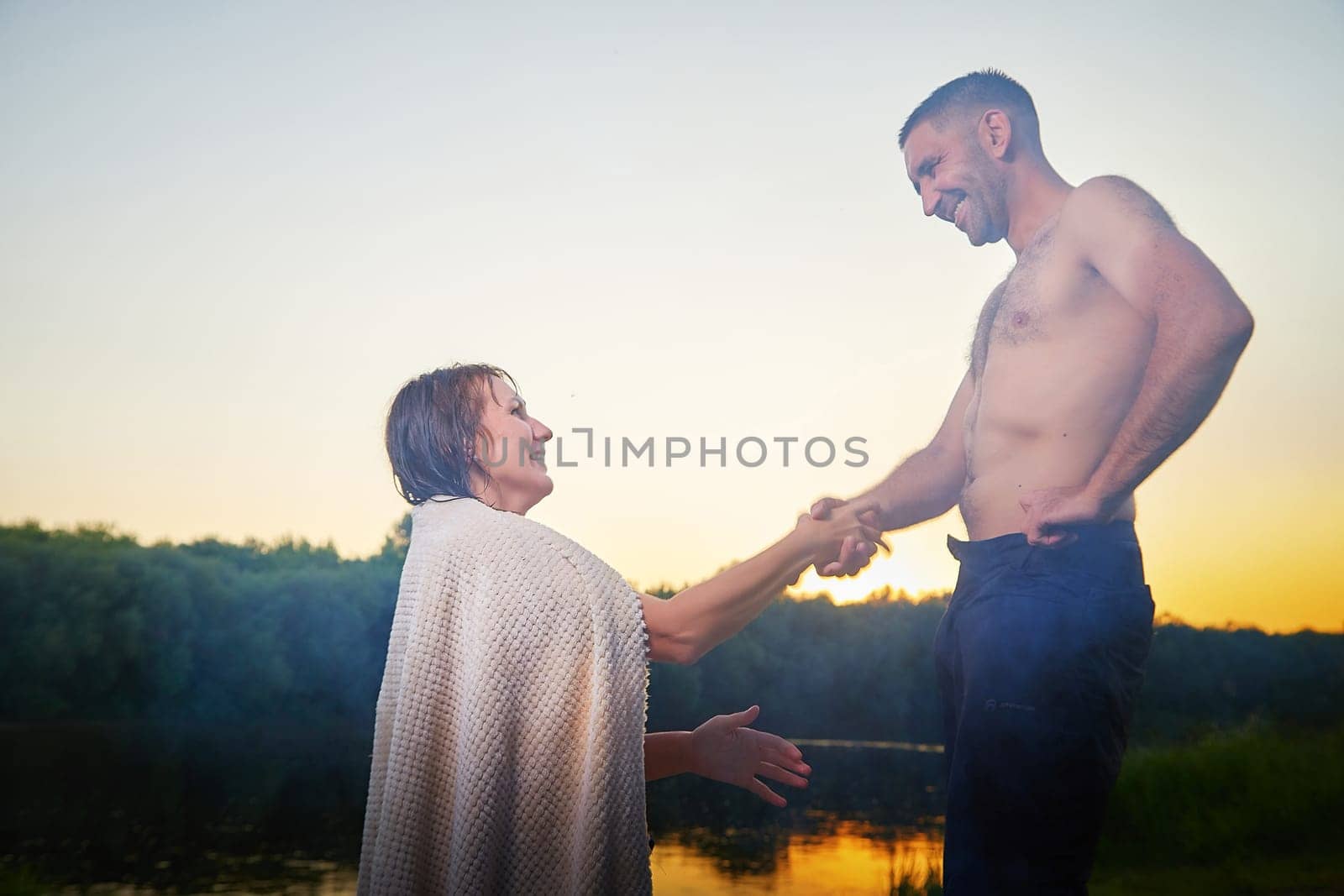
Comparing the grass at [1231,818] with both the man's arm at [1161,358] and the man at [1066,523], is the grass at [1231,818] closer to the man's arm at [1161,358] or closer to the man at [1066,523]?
the man at [1066,523]

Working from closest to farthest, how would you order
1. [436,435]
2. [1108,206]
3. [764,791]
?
[436,435] → [764,791] → [1108,206]

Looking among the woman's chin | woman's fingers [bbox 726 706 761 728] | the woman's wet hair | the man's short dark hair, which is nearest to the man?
the man's short dark hair

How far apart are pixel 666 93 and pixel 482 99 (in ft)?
1.73

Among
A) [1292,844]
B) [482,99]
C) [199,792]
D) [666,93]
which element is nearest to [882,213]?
[666,93]

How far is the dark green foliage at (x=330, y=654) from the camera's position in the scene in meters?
2.83

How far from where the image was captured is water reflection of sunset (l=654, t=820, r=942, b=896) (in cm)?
307

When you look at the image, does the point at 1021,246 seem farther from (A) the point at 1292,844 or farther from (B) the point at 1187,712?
(A) the point at 1292,844

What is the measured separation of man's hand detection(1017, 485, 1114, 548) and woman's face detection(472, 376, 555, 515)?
0.91m

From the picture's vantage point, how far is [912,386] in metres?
2.67

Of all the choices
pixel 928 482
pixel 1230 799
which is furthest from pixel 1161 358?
pixel 1230 799

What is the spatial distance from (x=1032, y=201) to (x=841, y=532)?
0.80 meters

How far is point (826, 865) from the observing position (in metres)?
3.36

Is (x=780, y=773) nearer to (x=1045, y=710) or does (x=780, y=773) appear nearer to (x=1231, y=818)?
(x=1045, y=710)

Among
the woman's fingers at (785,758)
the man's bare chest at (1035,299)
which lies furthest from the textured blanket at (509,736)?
the man's bare chest at (1035,299)
